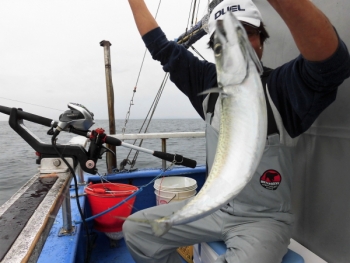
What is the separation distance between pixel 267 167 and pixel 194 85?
2.85ft

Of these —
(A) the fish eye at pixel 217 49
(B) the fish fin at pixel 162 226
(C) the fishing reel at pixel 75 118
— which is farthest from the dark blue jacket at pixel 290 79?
(B) the fish fin at pixel 162 226

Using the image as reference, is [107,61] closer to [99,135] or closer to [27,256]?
[99,135]

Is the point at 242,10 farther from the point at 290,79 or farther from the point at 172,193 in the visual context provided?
the point at 172,193

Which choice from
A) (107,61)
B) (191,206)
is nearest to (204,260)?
(191,206)

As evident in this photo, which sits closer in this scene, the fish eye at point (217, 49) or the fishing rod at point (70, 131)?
the fish eye at point (217, 49)

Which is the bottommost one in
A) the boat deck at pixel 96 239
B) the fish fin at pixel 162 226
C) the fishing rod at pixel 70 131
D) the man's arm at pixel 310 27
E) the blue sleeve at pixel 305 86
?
the boat deck at pixel 96 239

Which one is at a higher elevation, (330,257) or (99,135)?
(99,135)

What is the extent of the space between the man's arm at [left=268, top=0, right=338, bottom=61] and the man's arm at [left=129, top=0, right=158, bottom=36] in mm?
1198

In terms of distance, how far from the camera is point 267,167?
1.70 metres

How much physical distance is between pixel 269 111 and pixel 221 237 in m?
0.89

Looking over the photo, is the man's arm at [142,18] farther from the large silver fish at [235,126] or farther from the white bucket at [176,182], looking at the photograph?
the white bucket at [176,182]

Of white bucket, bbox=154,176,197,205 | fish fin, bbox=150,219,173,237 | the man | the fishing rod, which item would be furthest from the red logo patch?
white bucket, bbox=154,176,197,205

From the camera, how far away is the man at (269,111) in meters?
1.14

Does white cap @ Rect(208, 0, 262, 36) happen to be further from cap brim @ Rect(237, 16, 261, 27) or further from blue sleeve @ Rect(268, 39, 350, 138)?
blue sleeve @ Rect(268, 39, 350, 138)
